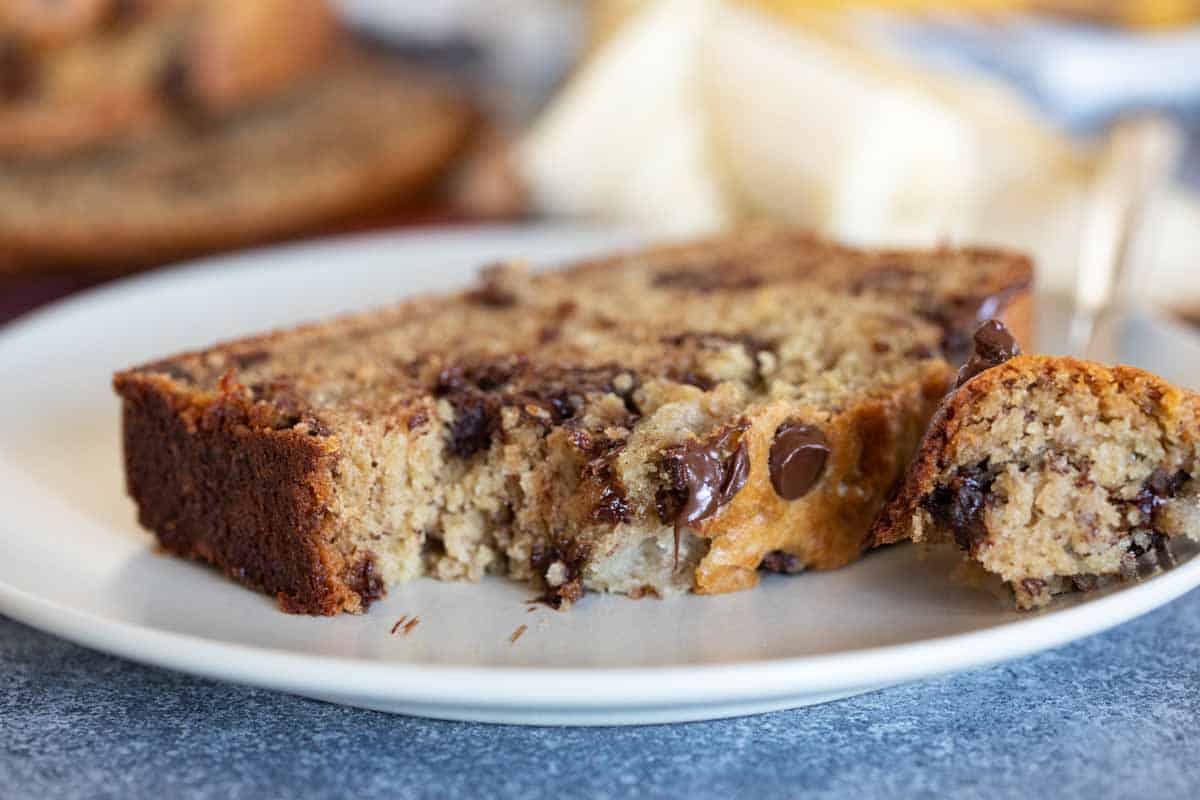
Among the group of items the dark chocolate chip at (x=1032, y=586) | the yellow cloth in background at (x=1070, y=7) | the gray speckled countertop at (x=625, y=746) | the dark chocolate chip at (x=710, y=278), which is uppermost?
the yellow cloth in background at (x=1070, y=7)

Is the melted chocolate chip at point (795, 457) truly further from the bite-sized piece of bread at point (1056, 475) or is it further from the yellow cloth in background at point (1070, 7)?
the yellow cloth in background at point (1070, 7)

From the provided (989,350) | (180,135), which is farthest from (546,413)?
(180,135)

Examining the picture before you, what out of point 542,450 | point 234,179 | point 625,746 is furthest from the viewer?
point 234,179

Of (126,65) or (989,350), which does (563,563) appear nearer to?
(989,350)

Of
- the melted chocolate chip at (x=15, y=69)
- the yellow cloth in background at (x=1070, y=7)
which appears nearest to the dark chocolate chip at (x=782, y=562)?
the melted chocolate chip at (x=15, y=69)

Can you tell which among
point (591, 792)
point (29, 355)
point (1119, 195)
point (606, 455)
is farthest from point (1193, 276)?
point (29, 355)

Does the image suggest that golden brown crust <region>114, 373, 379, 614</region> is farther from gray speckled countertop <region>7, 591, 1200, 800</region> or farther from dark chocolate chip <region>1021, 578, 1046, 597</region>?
dark chocolate chip <region>1021, 578, 1046, 597</region>

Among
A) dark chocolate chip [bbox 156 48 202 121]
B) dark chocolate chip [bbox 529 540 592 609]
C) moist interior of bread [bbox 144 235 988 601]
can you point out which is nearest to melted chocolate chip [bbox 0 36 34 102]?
dark chocolate chip [bbox 156 48 202 121]
